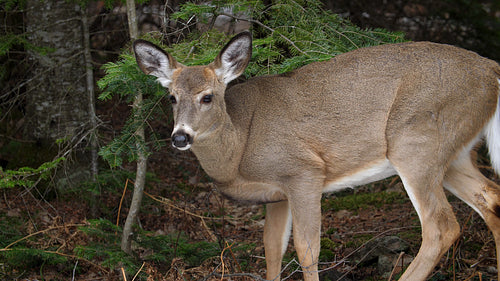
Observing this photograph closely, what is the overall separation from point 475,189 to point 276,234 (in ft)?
6.36

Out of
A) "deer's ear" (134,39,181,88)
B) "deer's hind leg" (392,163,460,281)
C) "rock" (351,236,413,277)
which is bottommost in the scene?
"rock" (351,236,413,277)

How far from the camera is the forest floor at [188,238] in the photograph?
560cm

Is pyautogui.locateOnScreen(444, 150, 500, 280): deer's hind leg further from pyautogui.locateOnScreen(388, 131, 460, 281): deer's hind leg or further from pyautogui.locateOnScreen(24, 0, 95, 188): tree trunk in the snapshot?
pyautogui.locateOnScreen(24, 0, 95, 188): tree trunk

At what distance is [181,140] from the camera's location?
15.0 ft

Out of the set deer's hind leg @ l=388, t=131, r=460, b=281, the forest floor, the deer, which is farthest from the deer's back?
the forest floor

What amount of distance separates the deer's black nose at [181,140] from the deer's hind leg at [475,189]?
2539mm

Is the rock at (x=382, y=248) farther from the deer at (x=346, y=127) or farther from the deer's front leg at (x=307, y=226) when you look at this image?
the deer's front leg at (x=307, y=226)

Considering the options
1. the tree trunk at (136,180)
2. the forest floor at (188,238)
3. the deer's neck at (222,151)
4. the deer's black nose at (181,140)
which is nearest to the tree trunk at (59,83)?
the forest floor at (188,238)

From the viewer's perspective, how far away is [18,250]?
18.1ft

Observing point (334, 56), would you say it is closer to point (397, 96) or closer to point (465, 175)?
point (397, 96)

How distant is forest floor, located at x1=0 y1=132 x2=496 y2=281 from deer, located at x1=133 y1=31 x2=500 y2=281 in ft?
1.72

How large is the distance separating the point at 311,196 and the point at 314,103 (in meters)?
0.88

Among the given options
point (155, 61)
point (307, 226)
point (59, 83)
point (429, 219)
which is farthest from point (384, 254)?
point (59, 83)

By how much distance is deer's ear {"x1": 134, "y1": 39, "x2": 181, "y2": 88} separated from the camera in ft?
16.6
